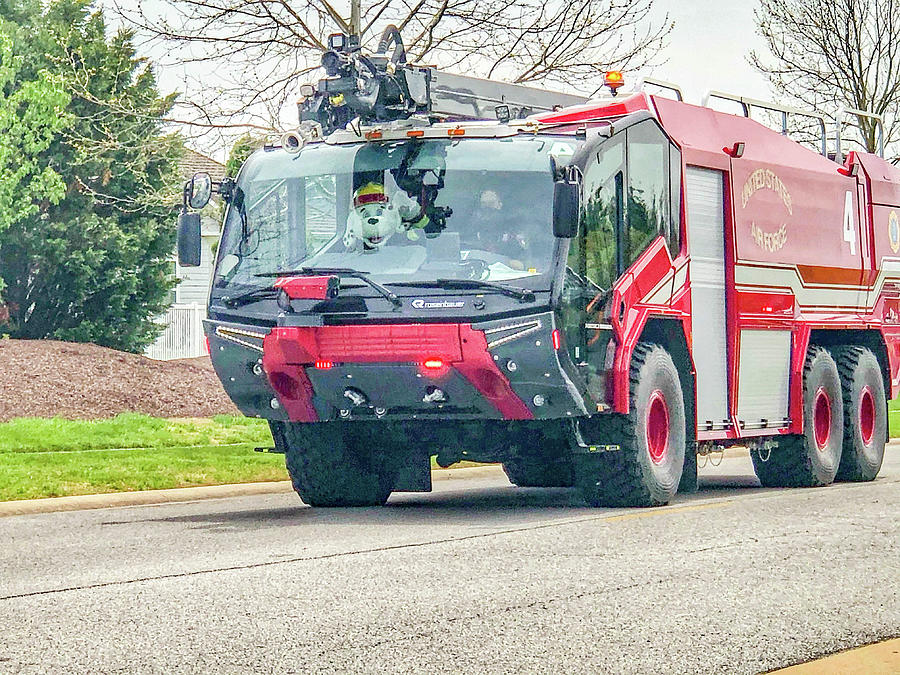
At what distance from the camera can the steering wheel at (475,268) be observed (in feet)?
41.0

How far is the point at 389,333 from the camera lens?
12.5 meters

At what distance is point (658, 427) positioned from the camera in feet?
46.0

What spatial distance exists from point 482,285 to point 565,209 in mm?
850

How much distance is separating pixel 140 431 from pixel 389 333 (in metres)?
10.1

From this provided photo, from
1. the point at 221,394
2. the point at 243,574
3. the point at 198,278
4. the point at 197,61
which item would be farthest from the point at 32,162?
the point at 243,574

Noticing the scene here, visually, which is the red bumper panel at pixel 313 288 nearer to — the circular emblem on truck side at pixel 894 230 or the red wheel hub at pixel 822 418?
the red wheel hub at pixel 822 418

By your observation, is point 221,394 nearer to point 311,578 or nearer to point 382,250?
point 382,250

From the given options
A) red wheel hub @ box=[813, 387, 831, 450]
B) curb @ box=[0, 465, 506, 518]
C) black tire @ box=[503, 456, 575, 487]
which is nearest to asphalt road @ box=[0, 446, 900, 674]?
curb @ box=[0, 465, 506, 518]

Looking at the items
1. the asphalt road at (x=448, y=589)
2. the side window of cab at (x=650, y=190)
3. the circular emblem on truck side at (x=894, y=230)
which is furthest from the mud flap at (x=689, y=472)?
the circular emblem on truck side at (x=894, y=230)

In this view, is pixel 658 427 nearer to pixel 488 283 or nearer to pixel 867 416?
pixel 488 283

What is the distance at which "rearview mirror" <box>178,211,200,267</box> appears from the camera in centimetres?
1375

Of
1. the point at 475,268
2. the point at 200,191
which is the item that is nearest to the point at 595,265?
the point at 475,268

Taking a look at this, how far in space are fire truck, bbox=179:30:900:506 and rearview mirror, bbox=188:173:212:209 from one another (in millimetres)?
17

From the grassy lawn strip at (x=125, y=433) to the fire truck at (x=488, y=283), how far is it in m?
6.43
